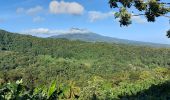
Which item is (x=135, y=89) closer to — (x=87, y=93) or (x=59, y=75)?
(x=87, y=93)

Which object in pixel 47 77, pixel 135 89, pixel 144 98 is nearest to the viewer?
pixel 144 98

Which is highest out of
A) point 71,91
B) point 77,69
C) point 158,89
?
point 158,89

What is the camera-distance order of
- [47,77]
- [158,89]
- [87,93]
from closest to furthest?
[158,89] → [87,93] → [47,77]

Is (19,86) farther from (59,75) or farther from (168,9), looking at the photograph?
(59,75)

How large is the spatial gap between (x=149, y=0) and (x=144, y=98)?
20.1ft

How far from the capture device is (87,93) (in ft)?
105

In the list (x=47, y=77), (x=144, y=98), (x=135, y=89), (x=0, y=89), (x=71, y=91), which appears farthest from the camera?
(x=47, y=77)

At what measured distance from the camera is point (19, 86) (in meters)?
18.2

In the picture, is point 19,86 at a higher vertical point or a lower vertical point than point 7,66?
higher

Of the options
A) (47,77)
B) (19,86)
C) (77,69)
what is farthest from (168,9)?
(77,69)

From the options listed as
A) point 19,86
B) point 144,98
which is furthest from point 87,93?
point 19,86

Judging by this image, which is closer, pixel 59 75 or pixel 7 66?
pixel 59 75

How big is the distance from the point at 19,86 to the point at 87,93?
14.3 meters

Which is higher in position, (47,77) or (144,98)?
(144,98)
